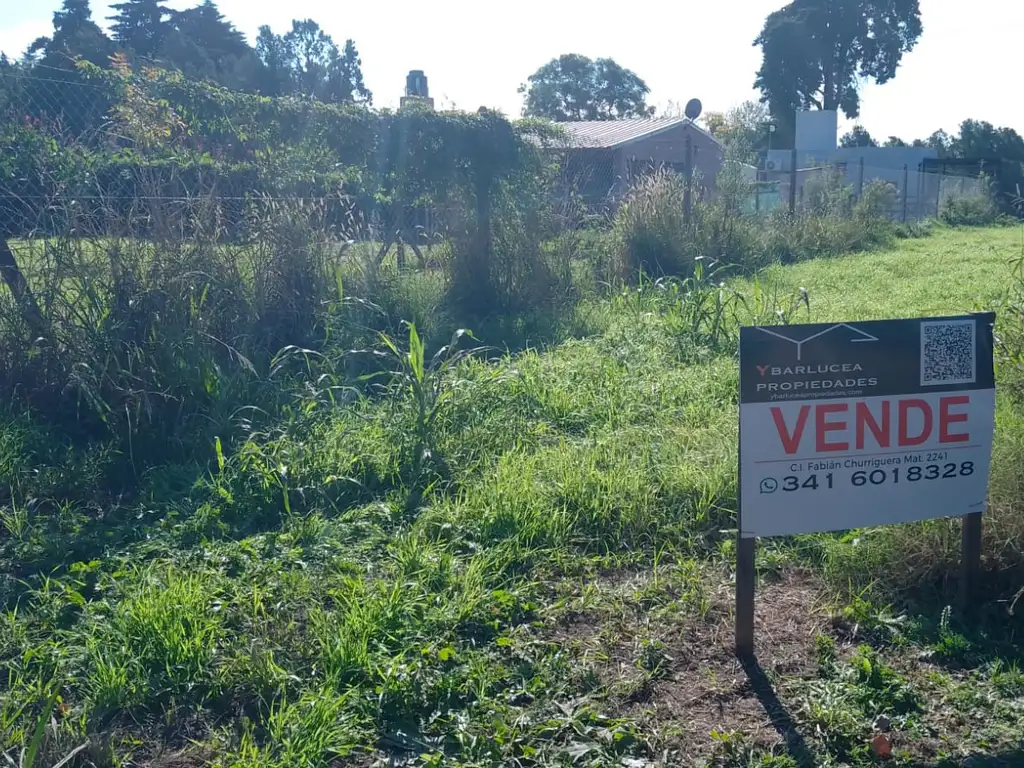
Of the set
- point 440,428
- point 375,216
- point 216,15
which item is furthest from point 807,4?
point 440,428

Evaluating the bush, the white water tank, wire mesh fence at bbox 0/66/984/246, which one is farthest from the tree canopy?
wire mesh fence at bbox 0/66/984/246

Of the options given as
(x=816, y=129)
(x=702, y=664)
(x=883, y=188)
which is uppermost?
(x=816, y=129)

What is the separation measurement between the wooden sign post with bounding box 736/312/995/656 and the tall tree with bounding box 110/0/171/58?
3837 cm

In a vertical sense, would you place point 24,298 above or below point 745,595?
above

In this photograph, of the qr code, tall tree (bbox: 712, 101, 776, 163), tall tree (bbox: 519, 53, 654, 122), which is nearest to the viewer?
the qr code

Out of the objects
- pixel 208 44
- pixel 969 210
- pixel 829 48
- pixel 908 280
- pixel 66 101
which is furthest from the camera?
pixel 829 48

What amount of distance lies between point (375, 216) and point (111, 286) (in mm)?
3765

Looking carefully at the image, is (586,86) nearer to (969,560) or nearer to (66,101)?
(66,101)

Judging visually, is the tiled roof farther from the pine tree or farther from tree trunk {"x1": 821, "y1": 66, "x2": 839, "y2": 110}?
tree trunk {"x1": 821, "y1": 66, "x2": 839, "y2": 110}

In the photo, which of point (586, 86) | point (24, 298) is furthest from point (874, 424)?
point (586, 86)

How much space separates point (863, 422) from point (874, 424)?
46 millimetres

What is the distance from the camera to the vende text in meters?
3.35

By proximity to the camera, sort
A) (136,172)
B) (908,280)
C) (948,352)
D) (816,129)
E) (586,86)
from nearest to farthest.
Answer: (948,352), (136,172), (908,280), (816,129), (586,86)

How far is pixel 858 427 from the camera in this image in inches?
134
